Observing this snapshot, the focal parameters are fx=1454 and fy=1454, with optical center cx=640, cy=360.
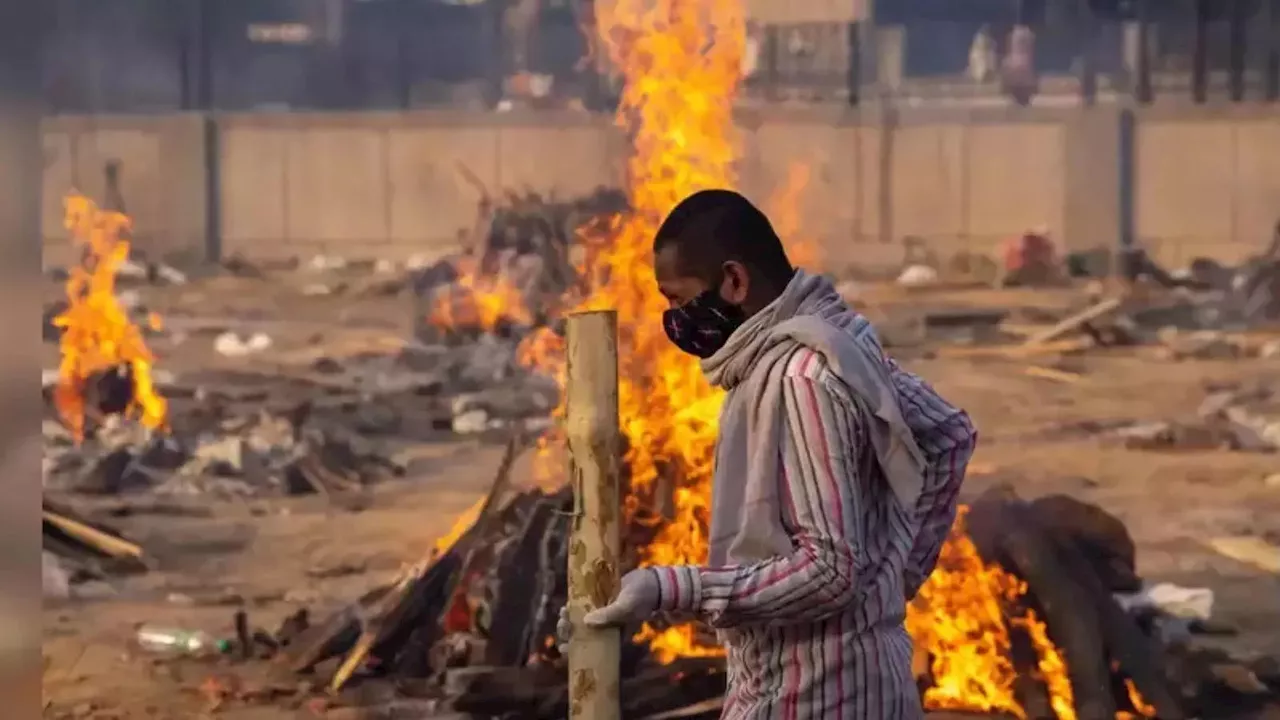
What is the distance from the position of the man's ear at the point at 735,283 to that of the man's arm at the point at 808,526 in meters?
0.13

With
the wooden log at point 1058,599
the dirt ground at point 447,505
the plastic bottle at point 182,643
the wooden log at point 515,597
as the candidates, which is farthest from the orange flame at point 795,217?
the plastic bottle at point 182,643

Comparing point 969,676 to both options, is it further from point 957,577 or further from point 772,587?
point 772,587

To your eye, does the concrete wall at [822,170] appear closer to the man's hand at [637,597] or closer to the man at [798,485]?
the man at [798,485]

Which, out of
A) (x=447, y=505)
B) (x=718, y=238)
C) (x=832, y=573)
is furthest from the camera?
(x=447, y=505)

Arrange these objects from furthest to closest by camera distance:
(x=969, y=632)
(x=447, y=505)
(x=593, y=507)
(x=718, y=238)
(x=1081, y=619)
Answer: (x=447, y=505) → (x=969, y=632) → (x=1081, y=619) → (x=593, y=507) → (x=718, y=238)

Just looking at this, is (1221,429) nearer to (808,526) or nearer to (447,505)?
(447,505)

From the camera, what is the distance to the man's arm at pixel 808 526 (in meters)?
1.59

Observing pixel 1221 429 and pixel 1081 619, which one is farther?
pixel 1221 429

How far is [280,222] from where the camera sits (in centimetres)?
413

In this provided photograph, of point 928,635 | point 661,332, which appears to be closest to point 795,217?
point 661,332

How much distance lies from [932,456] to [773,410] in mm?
259

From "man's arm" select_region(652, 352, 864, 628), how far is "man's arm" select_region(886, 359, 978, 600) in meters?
0.16

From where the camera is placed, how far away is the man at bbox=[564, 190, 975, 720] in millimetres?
1604

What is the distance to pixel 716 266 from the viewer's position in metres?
1.72
